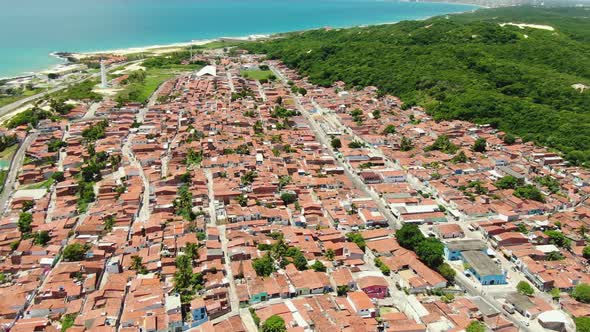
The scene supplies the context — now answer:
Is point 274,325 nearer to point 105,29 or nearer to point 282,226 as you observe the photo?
point 282,226

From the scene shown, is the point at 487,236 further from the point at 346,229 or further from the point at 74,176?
the point at 74,176

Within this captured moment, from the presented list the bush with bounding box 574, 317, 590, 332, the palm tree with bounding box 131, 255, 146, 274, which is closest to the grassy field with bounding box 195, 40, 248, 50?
the palm tree with bounding box 131, 255, 146, 274

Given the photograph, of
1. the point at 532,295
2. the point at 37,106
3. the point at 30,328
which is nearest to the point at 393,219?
the point at 532,295

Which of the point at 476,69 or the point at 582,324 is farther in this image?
the point at 476,69

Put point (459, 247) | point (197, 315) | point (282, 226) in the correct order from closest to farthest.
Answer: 1. point (197, 315)
2. point (459, 247)
3. point (282, 226)

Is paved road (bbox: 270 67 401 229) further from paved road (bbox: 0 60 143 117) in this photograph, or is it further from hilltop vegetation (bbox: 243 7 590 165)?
paved road (bbox: 0 60 143 117)

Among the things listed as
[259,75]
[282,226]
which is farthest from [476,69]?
[282,226]

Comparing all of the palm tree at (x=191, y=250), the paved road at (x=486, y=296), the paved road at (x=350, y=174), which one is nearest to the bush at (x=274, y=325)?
the palm tree at (x=191, y=250)
